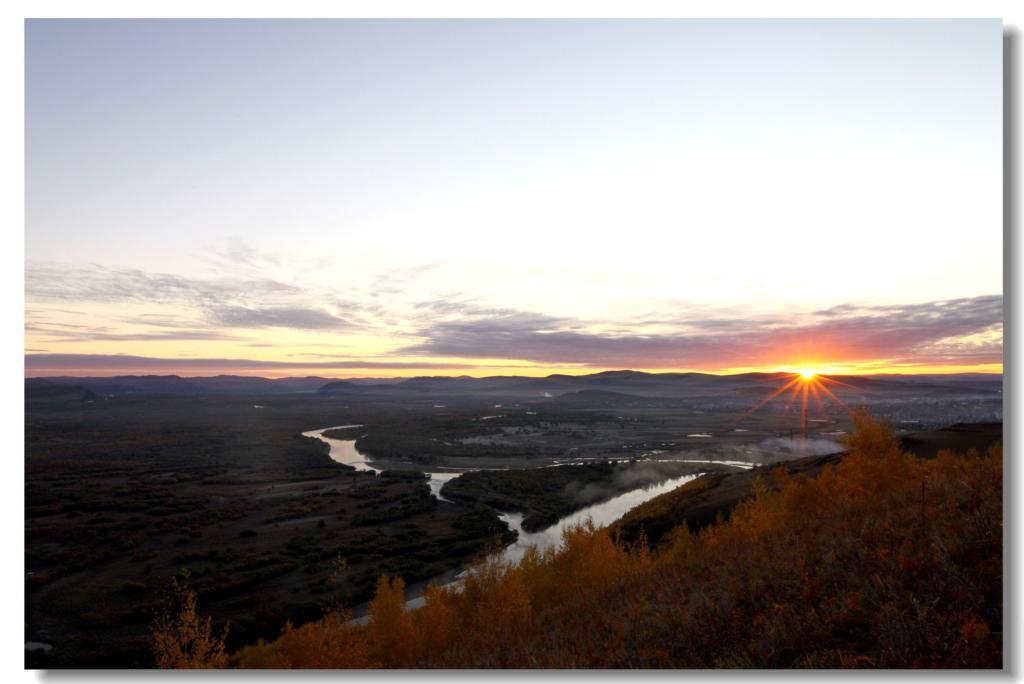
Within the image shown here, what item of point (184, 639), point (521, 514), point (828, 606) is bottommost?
point (521, 514)

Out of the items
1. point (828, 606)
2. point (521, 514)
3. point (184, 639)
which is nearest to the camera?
point (828, 606)

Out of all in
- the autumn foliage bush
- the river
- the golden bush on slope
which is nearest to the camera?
the autumn foliage bush

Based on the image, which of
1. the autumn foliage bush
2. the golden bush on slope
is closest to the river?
the golden bush on slope

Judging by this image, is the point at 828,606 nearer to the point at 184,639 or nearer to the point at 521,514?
the point at 184,639

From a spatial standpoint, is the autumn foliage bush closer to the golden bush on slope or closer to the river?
the golden bush on slope

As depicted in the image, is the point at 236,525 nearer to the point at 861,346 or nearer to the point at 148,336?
the point at 148,336

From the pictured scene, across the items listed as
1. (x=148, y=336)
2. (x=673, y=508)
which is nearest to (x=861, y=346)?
(x=148, y=336)

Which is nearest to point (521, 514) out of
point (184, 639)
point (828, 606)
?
point (184, 639)

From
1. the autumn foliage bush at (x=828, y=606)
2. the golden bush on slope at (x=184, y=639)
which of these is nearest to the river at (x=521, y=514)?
the golden bush on slope at (x=184, y=639)

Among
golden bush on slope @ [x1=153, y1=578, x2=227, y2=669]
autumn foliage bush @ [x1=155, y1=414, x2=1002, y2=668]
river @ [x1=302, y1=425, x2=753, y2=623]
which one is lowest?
river @ [x1=302, y1=425, x2=753, y2=623]

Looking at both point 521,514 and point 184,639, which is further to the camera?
point 521,514

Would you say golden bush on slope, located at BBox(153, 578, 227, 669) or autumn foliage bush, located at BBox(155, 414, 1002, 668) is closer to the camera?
autumn foliage bush, located at BBox(155, 414, 1002, 668)
